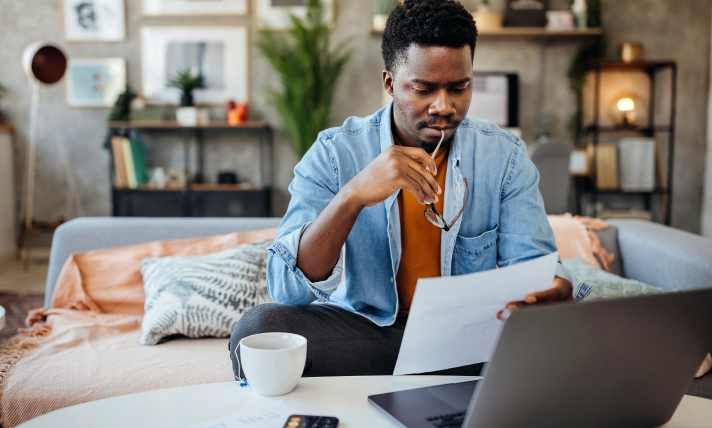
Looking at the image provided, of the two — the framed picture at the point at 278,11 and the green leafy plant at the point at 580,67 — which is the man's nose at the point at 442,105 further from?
the green leafy plant at the point at 580,67

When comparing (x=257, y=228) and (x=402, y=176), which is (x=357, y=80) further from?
(x=402, y=176)

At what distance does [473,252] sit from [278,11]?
3617 millimetres

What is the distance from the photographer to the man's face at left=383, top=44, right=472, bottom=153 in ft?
3.50

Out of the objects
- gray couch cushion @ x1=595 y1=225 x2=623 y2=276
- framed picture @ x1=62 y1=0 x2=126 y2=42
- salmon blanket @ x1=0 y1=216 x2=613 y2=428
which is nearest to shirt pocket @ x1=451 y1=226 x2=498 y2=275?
salmon blanket @ x1=0 y1=216 x2=613 y2=428

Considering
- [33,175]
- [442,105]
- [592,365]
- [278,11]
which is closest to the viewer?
[592,365]

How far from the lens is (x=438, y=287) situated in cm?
65

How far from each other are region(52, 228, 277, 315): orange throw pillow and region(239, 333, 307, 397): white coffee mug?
113 centimetres

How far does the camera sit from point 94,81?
14.4 ft

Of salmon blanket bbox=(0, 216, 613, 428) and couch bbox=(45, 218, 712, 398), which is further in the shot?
couch bbox=(45, 218, 712, 398)

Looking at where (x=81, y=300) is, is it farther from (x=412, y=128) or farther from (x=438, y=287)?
(x=438, y=287)

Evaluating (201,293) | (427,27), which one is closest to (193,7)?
(201,293)

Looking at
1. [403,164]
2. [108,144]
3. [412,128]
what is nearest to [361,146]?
[412,128]

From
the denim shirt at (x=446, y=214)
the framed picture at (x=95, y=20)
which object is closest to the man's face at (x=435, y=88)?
the denim shirt at (x=446, y=214)

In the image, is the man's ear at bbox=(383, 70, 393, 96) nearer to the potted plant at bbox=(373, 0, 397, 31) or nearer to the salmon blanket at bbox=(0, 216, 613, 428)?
the salmon blanket at bbox=(0, 216, 613, 428)
